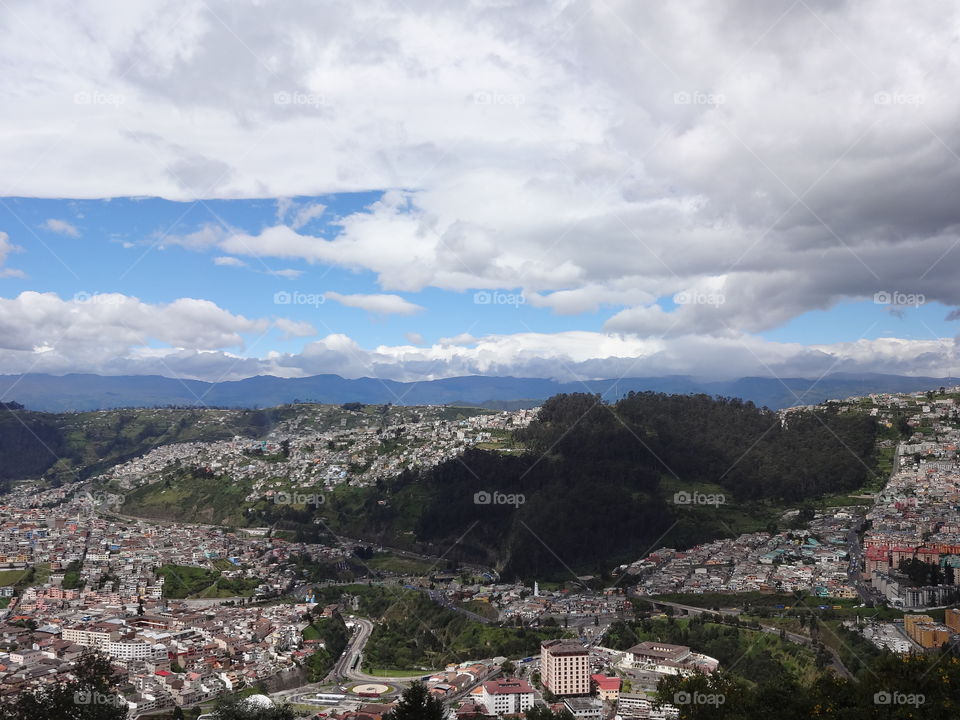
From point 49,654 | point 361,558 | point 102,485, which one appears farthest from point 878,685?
point 102,485

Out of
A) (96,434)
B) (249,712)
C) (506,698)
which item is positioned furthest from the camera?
(96,434)

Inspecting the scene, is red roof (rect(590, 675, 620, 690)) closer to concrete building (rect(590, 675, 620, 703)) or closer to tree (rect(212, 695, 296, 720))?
concrete building (rect(590, 675, 620, 703))

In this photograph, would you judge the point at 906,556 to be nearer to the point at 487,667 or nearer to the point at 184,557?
the point at 487,667

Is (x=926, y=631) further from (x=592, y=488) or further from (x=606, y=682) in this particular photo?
(x=592, y=488)

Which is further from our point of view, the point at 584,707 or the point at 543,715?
the point at 584,707

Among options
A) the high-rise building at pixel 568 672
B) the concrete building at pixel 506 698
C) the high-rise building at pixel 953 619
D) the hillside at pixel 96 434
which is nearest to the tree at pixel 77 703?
the concrete building at pixel 506 698

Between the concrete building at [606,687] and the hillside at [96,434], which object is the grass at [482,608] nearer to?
the concrete building at [606,687]

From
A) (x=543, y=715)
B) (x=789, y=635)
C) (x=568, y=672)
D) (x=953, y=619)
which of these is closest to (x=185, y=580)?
(x=568, y=672)
